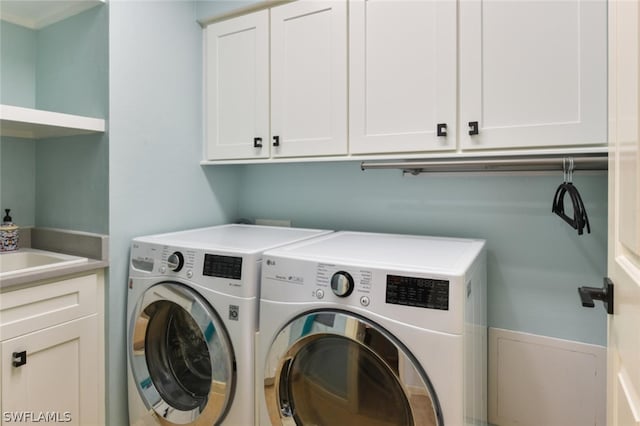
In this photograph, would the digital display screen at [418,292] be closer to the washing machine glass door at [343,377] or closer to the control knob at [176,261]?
the washing machine glass door at [343,377]

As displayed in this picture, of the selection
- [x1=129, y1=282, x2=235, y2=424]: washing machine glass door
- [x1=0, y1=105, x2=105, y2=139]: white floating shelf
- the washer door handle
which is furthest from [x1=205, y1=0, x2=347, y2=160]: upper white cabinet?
the washer door handle

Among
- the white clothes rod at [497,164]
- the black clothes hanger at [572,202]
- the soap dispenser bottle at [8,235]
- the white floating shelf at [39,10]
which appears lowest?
the soap dispenser bottle at [8,235]

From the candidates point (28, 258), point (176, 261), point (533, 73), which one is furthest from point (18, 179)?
point (533, 73)

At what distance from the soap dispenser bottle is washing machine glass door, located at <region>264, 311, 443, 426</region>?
4.58 feet

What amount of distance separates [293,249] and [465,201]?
81 centimetres

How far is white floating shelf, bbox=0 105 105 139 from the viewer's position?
1372mm

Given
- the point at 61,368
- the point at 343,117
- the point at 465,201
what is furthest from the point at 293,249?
the point at 61,368

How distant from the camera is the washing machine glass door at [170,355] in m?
1.49

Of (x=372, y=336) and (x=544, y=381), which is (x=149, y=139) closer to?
(x=372, y=336)

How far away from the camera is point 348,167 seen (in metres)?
1.95

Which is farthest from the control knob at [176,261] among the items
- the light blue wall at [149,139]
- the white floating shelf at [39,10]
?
the white floating shelf at [39,10]

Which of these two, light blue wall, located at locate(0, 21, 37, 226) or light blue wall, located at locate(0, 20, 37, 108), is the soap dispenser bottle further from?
light blue wall, located at locate(0, 20, 37, 108)

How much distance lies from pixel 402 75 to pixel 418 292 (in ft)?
2.95

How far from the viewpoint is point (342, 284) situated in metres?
1.12
